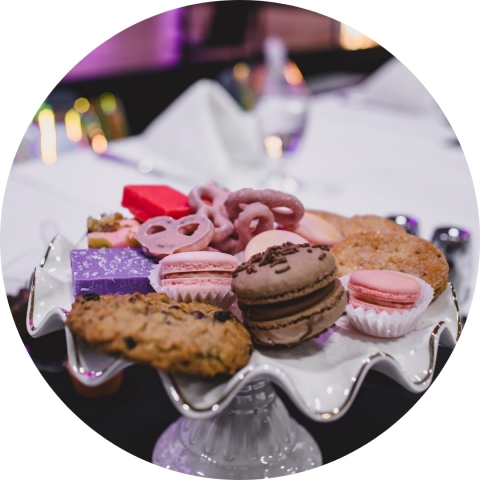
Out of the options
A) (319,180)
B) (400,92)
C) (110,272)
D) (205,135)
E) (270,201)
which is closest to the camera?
(110,272)

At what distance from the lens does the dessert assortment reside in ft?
3.23

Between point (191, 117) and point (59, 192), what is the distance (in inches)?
26.3

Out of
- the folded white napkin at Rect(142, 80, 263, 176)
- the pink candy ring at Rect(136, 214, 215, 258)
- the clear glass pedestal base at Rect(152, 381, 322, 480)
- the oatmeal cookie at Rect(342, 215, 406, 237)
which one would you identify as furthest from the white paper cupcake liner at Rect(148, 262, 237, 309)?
the folded white napkin at Rect(142, 80, 263, 176)

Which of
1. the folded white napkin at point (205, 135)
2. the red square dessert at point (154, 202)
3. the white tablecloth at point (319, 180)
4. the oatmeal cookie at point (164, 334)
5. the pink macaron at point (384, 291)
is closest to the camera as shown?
the oatmeal cookie at point (164, 334)

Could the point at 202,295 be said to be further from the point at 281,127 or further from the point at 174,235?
the point at 281,127

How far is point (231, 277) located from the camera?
4.04 ft

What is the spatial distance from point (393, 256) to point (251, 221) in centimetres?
34

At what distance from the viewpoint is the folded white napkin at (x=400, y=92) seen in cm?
339

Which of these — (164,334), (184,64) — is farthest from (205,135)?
(184,64)

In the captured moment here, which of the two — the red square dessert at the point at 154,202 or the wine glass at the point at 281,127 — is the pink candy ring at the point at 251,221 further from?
the wine glass at the point at 281,127

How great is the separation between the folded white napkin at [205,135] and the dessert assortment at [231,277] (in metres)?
1.02

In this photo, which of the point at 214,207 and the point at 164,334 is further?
the point at 214,207

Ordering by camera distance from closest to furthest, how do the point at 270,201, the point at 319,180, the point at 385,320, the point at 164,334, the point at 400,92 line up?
1. the point at 164,334
2. the point at 385,320
3. the point at 270,201
4. the point at 319,180
5. the point at 400,92

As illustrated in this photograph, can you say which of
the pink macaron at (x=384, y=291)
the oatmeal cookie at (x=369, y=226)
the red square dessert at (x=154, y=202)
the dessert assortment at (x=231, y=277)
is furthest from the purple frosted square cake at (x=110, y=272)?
the oatmeal cookie at (x=369, y=226)
